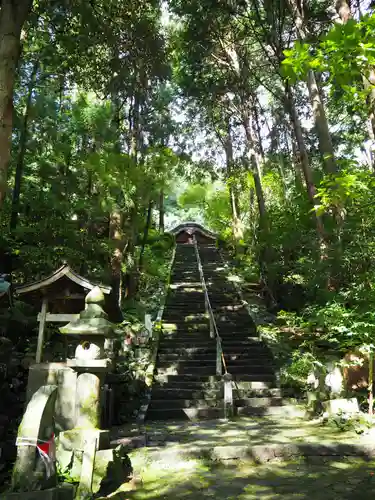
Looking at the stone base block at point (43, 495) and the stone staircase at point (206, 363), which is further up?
the stone staircase at point (206, 363)

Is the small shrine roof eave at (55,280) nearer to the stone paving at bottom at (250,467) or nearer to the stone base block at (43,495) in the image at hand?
the stone paving at bottom at (250,467)

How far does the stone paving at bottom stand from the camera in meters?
4.77

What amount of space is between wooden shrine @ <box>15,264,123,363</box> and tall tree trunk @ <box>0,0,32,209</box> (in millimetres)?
3359

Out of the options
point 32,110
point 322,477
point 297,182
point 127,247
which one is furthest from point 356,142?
point 322,477

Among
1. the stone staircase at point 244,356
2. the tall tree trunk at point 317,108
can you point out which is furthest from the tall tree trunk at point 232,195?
the tall tree trunk at point 317,108

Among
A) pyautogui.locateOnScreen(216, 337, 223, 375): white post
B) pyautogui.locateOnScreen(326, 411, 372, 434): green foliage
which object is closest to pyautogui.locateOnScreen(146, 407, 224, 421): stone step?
pyautogui.locateOnScreen(216, 337, 223, 375): white post

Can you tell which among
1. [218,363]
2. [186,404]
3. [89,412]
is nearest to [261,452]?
[89,412]

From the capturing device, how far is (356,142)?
851 inches

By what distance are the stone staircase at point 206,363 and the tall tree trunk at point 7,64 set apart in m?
6.29

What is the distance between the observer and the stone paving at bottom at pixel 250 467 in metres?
4.77

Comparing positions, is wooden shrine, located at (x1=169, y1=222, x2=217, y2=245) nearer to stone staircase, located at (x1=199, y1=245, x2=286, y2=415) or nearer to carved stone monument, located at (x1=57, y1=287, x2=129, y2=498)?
stone staircase, located at (x1=199, y1=245, x2=286, y2=415)

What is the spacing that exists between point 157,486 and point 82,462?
984 mm

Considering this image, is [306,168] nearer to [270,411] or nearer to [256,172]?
[256,172]

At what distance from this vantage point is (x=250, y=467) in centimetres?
576
